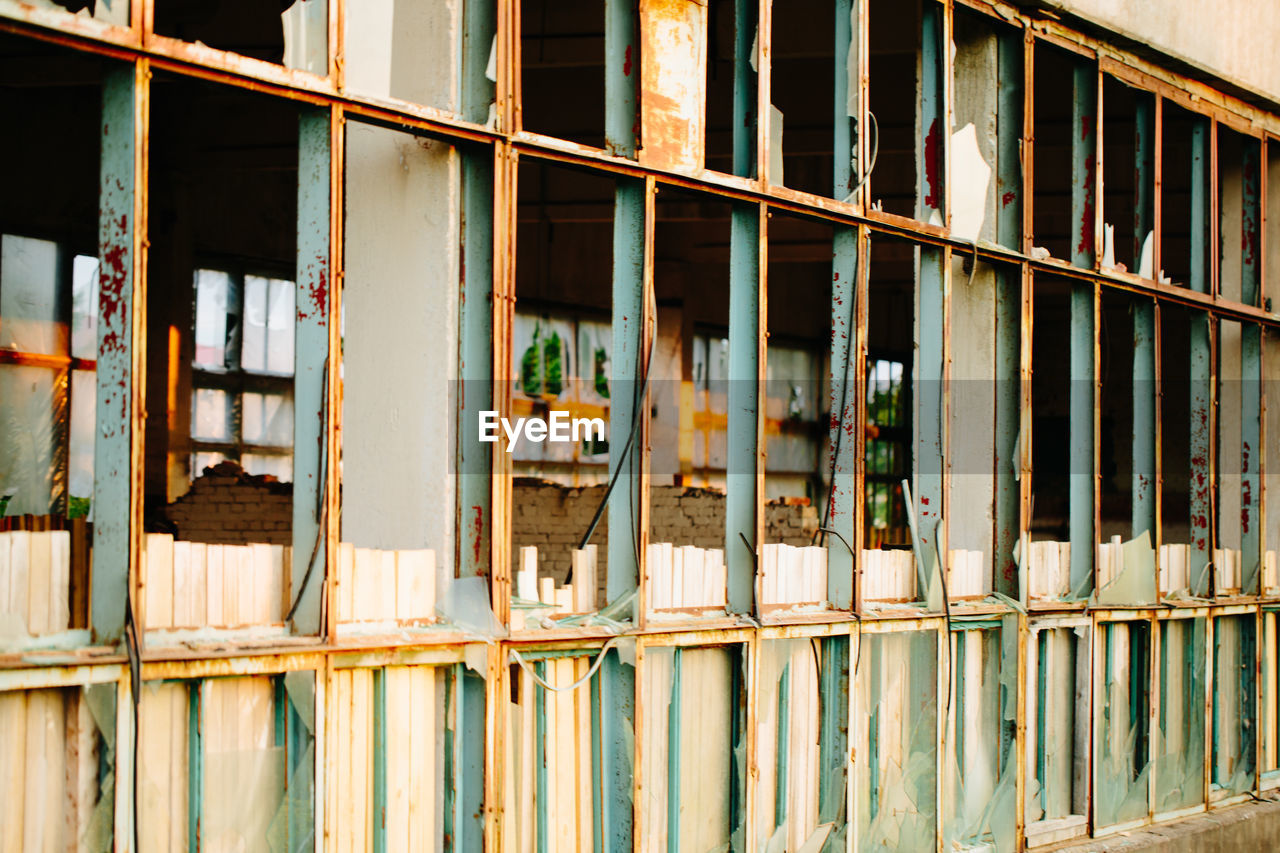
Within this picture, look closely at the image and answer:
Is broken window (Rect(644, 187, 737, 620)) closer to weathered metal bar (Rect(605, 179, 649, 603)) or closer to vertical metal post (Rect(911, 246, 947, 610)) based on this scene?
vertical metal post (Rect(911, 246, 947, 610))

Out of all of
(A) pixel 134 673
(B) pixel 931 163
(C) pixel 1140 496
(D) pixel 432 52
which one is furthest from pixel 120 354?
(C) pixel 1140 496

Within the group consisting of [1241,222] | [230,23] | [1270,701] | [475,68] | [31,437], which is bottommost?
[1270,701]

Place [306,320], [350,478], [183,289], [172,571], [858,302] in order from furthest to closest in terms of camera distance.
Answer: [183,289], [858,302], [350,478], [306,320], [172,571]

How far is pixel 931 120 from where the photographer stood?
736 centimetres

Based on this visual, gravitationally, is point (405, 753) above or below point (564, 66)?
below

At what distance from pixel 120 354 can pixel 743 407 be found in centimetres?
312

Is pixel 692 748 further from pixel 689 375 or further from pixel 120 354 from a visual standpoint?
pixel 689 375

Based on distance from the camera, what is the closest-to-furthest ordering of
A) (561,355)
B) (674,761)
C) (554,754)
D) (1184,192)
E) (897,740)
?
(554,754) < (674,761) < (897,740) < (1184,192) < (561,355)

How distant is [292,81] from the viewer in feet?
15.0

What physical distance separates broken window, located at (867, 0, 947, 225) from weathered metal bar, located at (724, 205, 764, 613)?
0.99 metres

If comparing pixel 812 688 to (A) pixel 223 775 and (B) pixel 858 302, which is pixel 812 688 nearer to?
(B) pixel 858 302

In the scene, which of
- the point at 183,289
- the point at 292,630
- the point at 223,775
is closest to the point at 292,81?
the point at 292,630

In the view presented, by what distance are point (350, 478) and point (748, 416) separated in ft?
7.10

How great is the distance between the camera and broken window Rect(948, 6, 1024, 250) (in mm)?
7637
